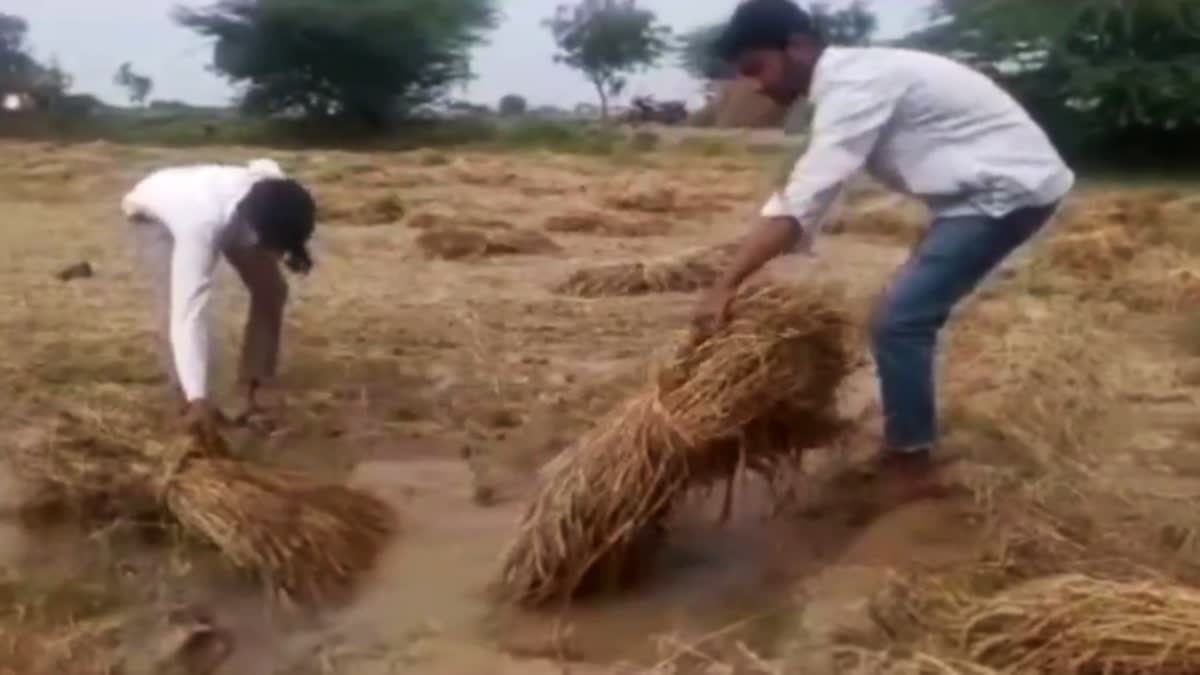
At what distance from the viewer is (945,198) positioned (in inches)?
230

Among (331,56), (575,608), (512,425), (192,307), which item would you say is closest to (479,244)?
(512,425)

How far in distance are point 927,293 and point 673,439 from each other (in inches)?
34.4

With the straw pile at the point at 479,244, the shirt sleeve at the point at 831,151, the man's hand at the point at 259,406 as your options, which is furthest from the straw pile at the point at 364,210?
the shirt sleeve at the point at 831,151

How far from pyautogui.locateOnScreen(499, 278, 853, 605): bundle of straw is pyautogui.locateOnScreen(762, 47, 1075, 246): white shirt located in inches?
10.4

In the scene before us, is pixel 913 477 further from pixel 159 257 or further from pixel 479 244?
pixel 479 244

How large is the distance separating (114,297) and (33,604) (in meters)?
6.13

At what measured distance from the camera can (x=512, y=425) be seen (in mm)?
7707

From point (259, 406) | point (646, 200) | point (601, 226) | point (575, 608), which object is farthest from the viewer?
point (646, 200)

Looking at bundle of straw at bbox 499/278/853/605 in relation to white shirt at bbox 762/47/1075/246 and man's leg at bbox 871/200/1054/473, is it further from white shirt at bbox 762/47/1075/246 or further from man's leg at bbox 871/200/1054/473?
white shirt at bbox 762/47/1075/246

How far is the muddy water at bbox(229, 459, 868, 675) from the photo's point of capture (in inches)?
201

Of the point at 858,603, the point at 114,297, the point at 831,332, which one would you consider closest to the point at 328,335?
the point at 114,297

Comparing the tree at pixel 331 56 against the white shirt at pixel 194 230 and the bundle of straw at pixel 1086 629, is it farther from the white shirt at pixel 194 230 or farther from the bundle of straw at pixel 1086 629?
the bundle of straw at pixel 1086 629

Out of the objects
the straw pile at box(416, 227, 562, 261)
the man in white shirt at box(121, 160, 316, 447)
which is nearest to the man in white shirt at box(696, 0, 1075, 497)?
the man in white shirt at box(121, 160, 316, 447)

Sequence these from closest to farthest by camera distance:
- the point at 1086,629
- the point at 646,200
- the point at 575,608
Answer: the point at 1086,629 → the point at 575,608 → the point at 646,200
